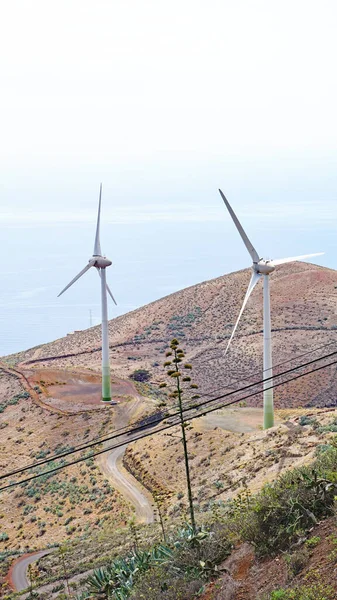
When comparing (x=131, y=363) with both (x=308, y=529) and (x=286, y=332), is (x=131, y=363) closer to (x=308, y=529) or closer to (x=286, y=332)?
(x=286, y=332)

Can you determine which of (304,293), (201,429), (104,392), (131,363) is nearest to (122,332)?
(131,363)

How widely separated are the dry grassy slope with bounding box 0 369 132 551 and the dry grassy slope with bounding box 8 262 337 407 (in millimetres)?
19858

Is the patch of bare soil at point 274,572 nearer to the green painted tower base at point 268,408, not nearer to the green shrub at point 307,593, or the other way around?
the green shrub at point 307,593

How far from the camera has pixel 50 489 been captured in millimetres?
46094

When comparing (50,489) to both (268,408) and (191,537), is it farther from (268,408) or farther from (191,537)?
(191,537)

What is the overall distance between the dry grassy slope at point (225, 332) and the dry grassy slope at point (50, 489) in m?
19.9

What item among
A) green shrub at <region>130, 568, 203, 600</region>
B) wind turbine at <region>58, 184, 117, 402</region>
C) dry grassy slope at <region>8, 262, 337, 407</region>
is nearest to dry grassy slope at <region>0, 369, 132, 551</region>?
wind turbine at <region>58, 184, 117, 402</region>

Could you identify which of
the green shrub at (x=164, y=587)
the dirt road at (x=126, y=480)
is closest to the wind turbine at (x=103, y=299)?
the dirt road at (x=126, y=480)

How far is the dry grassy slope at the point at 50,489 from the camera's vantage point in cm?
3959

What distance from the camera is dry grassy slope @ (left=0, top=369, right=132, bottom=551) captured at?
130 ft

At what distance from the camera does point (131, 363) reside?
8462 cm

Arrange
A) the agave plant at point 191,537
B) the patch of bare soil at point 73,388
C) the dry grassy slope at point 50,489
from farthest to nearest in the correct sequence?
the patch of bare soil at point 73,388 → the dry grassy slope at point 50,489 → the agave plant at point 191,537

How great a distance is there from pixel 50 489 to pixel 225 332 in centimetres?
4574

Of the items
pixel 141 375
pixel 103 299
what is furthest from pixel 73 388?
pixel 141 375
